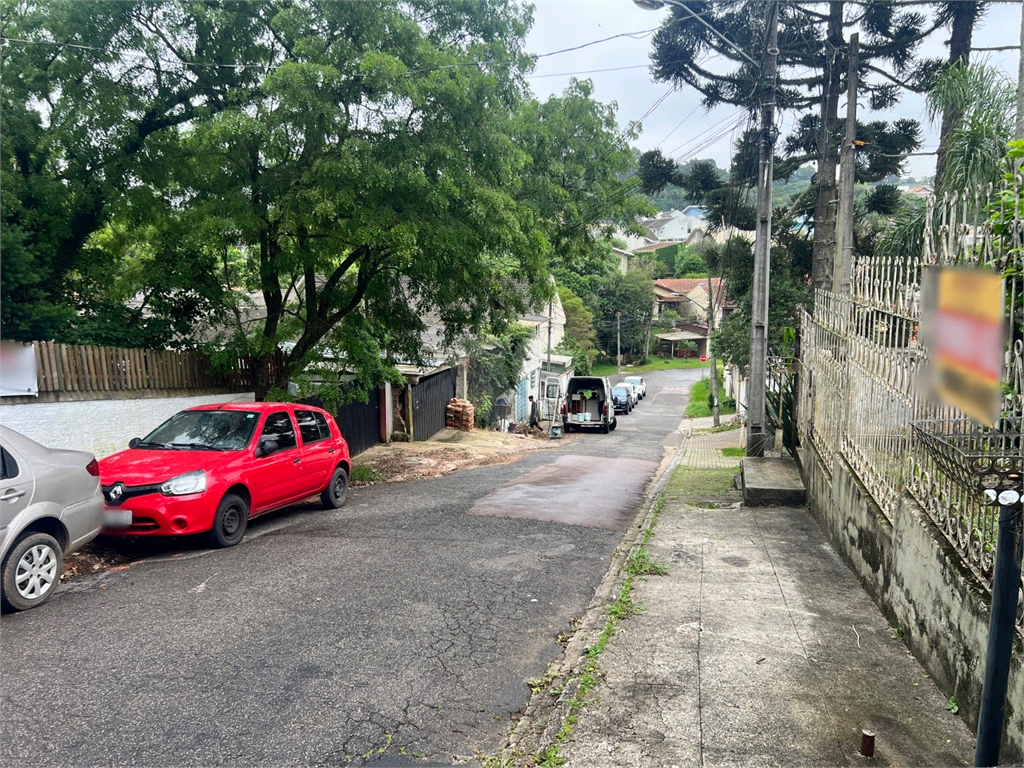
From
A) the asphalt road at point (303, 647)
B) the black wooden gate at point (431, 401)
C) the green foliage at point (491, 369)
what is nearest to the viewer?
the asphalt road at point (303, 647)

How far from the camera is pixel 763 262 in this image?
12719 mm

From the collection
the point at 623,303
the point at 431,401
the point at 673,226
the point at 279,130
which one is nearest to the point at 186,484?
the point at 279,130

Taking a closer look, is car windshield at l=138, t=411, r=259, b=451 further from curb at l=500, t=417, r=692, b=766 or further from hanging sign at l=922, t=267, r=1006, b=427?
hanging sign at l=922, t=267, r=1006, b=427

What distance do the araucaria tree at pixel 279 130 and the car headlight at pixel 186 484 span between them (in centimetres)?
381

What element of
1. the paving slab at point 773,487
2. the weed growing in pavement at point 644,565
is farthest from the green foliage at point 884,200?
the weed growing in pavement at point 644,565

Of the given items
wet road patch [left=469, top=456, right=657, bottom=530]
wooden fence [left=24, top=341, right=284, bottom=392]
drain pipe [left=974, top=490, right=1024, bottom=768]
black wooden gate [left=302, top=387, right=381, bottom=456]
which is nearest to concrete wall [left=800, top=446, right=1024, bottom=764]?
drain pipe [left=974, top=490, right=1024, bottom=768]

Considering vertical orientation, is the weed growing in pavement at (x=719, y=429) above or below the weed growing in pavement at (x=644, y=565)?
below

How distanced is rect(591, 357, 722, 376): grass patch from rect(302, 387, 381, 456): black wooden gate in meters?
40.0

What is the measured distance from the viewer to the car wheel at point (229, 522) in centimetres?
725

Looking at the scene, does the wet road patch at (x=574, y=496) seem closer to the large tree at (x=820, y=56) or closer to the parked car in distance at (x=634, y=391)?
the large tree at (x=820, y=56)

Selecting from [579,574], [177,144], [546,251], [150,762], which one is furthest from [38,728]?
[546,251]

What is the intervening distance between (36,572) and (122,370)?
5.13 meters

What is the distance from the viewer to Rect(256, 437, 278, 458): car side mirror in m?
8.09

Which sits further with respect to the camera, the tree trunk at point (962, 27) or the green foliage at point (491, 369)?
the green foliage at point (491, 369)
